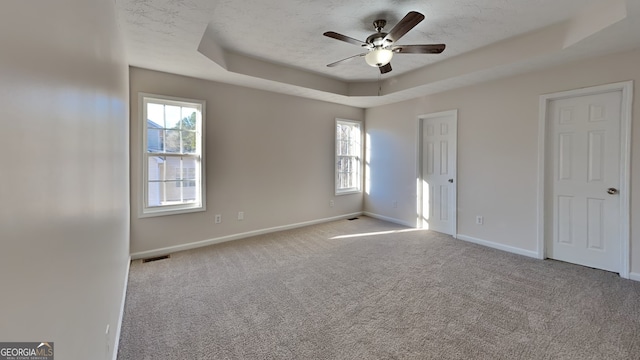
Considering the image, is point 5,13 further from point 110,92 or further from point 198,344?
point 198,344

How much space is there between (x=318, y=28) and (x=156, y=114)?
2442mm

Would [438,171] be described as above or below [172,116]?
below

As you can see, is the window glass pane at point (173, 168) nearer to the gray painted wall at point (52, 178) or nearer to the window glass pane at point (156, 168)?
the window glass pane at point (156, 168)

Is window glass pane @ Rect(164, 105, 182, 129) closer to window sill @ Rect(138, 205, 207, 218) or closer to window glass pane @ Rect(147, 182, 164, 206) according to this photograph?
window glass pane @ Rect(147, 182, 164, 206)

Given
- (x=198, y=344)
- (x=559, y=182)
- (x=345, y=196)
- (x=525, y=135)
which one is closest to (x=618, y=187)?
(x=559, y=182)

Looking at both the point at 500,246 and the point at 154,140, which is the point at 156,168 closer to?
the point at 154,140

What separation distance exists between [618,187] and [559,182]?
0.52 meters

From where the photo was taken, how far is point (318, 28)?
2.95 meters

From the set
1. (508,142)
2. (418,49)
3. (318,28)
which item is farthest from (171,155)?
(508,142)

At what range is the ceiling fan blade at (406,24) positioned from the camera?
2.08m

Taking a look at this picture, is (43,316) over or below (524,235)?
over

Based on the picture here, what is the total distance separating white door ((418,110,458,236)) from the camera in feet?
14.9

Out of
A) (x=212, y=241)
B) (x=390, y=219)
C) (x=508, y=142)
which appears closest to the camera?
(x=508, y=142)

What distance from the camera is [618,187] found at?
3002 millimetres
